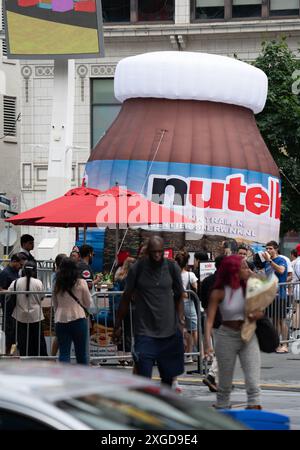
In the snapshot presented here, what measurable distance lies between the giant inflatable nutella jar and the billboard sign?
265 centimetres

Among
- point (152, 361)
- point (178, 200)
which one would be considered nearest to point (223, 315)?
point (152, 361)

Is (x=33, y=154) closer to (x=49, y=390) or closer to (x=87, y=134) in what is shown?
(x=87, y=134)

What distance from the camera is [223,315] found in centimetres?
1027

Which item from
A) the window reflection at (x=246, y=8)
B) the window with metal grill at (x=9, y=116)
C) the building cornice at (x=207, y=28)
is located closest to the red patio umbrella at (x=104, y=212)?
the building cornice at (x=207, y=28)

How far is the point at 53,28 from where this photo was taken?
2650cm

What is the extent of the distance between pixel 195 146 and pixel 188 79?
138 centimetres

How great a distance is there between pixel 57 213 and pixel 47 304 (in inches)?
122

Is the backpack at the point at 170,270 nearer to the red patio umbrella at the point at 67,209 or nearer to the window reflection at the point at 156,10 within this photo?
the red patio umbrella at the point at 67,209

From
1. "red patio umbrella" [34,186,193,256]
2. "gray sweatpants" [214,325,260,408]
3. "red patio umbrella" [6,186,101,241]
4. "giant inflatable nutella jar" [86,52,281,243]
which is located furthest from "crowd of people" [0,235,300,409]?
"giant inflatable nutella jar" [86,52,281,243]

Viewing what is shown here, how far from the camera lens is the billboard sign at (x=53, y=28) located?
26.4 m

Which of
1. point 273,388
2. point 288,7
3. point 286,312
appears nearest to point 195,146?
point 286,312

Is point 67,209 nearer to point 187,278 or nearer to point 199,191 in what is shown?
point 187,278
